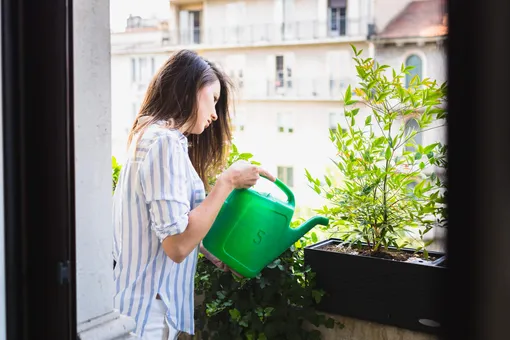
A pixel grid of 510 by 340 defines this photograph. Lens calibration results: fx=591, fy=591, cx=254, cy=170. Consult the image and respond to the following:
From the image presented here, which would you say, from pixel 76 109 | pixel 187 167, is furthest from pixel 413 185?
pixel 76 109

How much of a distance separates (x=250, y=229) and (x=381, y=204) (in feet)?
1.25

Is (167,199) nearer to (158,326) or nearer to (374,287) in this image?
(158,326)

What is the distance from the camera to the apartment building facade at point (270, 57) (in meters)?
2.20

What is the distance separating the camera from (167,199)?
1.16 m

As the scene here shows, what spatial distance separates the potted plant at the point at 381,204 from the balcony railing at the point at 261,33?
712 mm

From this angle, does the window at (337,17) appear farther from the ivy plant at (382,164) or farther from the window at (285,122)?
the ivy plant at (382,164)

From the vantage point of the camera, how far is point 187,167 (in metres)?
1.25

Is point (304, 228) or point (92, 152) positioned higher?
point (92, 152)

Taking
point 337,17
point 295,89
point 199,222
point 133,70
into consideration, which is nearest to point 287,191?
point 199,222

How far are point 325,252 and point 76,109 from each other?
2.40 feet

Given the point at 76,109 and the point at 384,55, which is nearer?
the point at 76,109

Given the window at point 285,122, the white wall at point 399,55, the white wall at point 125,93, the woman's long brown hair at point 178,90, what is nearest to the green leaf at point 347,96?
the white wall at point 399,55

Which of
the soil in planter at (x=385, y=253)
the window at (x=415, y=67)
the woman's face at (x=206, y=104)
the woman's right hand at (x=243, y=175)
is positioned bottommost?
the soil in planter at (x=385, y=253)
